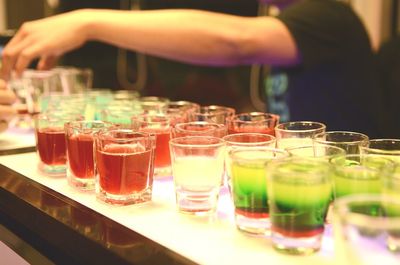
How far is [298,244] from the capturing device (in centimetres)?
80

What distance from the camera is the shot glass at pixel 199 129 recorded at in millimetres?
1135

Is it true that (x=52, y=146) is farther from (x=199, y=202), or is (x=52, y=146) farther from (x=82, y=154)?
(x=199, y=202)

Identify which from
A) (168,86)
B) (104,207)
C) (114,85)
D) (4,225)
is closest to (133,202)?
(104,207)

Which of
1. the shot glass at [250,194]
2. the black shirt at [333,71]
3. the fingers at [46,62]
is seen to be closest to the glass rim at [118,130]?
the shot glass at [250,194]

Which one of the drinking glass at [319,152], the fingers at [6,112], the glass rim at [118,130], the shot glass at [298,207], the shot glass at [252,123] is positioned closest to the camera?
the shot glass at [298,207]

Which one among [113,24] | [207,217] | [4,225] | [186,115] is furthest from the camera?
[113,24]

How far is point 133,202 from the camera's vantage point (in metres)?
1.04

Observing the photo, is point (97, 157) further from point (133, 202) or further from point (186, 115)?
point (186, 115)

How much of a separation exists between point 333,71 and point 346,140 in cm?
116

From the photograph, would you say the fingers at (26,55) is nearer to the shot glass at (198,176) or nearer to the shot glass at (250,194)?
the shot glass at (198,176)

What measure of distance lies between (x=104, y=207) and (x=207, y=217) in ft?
0.61

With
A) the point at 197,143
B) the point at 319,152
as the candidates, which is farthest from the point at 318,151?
the point at 197,143

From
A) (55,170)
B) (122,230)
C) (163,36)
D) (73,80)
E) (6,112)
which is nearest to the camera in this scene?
(122,230)

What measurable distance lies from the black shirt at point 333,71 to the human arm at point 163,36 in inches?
3.0
